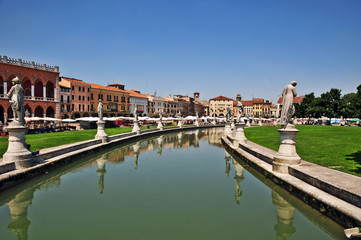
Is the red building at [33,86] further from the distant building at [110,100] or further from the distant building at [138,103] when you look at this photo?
the distant building at [138,103]

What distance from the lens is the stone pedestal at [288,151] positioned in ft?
27.7

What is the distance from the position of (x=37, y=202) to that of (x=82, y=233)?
9.96 ft

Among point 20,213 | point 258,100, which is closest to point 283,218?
point 20,213

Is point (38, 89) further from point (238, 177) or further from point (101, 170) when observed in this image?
point (238, 177)

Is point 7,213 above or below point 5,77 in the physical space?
below

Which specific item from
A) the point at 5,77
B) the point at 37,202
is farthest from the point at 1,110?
the point at 37,202

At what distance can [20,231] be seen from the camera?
213 inches

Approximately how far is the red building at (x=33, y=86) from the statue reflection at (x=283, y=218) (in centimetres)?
4210

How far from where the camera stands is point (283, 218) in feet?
19.9

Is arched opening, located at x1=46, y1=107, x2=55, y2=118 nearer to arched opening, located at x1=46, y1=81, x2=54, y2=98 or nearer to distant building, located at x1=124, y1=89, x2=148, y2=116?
arched opening, located at x1=46, y1=81, x2=54, y2=98

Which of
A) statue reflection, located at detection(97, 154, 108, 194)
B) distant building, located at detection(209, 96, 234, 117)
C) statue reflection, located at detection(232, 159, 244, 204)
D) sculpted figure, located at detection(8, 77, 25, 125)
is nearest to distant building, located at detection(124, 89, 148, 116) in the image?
distant building, located at detection(209, 96, 234, 117)

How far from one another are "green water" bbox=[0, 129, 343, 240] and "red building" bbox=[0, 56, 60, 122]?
36.8 m

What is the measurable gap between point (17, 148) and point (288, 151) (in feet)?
33.4

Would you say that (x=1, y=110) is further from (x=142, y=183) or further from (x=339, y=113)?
(x=339, y=113)
